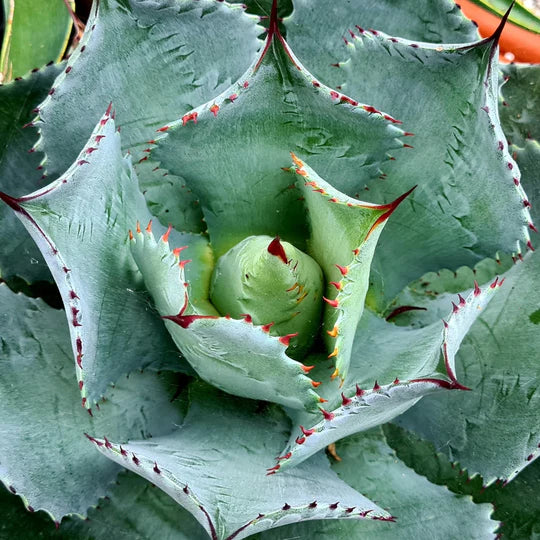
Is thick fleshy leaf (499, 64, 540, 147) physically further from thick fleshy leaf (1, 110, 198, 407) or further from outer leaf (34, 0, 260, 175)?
thick fleshy leaf (1, 110, 198, 407)

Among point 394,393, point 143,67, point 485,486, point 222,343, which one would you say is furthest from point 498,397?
point 143,67

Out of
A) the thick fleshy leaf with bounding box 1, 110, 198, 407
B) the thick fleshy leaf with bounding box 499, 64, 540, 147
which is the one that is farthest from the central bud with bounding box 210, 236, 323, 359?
the thick fleshy leaf with bounding box 499, 64, 540, 147

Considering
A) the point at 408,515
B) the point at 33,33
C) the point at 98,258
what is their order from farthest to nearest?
the point at 33,33
the point at 408,515
the point at 98,258

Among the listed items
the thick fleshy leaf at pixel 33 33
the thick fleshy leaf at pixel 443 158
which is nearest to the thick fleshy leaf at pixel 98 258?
the thick fleshy leaf at pixel 443 158

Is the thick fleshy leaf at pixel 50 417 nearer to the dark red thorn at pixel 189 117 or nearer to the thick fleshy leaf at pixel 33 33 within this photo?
the dark red thorn at pixel 189 117

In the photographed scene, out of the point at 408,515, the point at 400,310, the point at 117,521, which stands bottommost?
the point at 117,521

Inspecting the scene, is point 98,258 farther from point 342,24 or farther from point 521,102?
point 521,102
